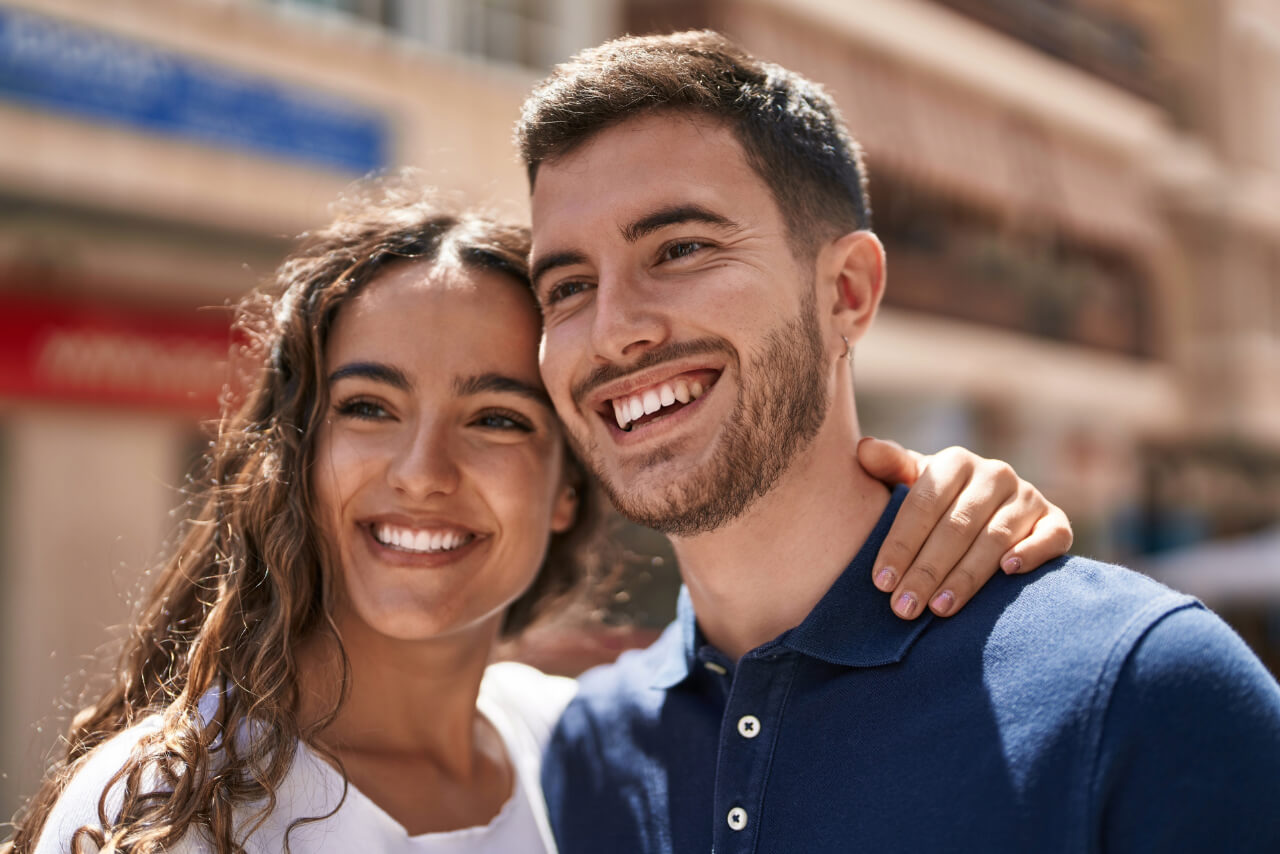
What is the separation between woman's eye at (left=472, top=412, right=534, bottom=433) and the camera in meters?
2.76

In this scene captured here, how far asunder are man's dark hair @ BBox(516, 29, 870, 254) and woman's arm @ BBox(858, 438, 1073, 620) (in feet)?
1.70

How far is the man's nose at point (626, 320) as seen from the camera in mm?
2314

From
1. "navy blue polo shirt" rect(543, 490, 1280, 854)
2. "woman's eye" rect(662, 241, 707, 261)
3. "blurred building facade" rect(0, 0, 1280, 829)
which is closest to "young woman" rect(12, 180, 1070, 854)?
"navy blue polo shirt" rect(543, 490, 1280, 854)

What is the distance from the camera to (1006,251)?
18297 millimetres

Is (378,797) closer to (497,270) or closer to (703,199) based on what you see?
(497,270)

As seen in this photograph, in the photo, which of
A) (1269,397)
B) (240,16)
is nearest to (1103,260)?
(1269,397)

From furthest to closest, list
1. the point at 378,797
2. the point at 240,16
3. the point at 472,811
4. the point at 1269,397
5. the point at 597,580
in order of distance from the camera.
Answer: the point at 1269,397, the point at 240,16, the point at 597,580, the point at 472,811, the point at 378,797

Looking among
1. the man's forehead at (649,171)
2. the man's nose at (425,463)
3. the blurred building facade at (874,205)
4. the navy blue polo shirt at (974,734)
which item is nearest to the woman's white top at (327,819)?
the navy blue polo shirt at (974,734)

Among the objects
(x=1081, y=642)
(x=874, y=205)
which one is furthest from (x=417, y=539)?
(x=874, y=205)

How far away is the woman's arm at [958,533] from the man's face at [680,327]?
Result: 0.24 m

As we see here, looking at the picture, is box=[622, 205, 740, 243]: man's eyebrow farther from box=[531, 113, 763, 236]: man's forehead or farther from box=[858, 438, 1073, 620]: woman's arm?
box=[858, 438, 1073, 620]: woman's arm

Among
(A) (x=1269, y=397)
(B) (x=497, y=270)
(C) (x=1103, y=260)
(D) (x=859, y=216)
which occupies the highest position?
(D) (x=859, y=216)

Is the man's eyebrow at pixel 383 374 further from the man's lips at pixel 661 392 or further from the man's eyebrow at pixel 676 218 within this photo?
the man's eyebrow at pixel 676 218

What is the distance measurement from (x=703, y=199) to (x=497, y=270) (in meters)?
0.66
